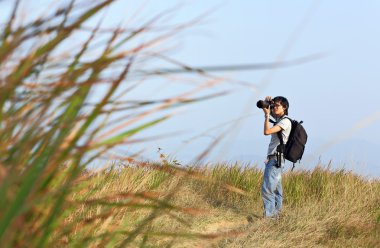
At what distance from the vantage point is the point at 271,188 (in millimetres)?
7844

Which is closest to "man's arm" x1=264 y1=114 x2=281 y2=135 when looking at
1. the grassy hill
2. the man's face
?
Answer: the man's face

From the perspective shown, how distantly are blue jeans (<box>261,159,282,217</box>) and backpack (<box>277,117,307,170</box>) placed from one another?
0.21 m

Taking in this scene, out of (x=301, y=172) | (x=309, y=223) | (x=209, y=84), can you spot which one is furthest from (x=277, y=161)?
(x=209, y=84)

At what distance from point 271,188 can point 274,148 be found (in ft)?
1.98

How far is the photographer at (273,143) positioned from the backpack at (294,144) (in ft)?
0.26

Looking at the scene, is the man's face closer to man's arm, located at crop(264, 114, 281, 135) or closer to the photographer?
the photographer

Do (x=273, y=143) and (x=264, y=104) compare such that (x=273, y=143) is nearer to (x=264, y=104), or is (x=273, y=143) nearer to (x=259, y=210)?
(x=264, y=104)

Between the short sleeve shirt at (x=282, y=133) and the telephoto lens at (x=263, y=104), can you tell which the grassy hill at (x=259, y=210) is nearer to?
the short sleeve shirt at (x=282, y=133)

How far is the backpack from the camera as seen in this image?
7715mm

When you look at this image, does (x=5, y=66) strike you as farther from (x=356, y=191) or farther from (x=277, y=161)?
(x=356, y=191)

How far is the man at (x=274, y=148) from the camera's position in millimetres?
7633

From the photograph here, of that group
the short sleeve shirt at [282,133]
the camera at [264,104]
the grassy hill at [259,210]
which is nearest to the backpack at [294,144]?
the short sleeve shirt at [282,133]

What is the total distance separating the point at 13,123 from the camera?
1.22 meters

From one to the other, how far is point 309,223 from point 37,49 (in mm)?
6049
